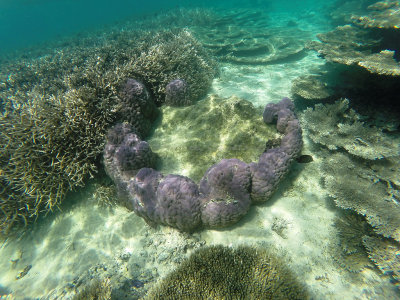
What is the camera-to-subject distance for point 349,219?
358cm

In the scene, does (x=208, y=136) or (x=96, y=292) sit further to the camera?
(x=208, y=136)

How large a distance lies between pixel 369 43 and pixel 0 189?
13.9 meters

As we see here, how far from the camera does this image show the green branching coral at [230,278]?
273 cm

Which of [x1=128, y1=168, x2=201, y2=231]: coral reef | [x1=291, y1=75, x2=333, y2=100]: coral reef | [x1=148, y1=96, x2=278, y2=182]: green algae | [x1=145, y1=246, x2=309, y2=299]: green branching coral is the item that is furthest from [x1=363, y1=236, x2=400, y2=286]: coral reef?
[x1=291, y1=75, x2=333, y2=100]: coral reef

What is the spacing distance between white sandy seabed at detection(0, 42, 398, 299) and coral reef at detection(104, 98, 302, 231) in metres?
0.32

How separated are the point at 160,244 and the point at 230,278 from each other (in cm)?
141

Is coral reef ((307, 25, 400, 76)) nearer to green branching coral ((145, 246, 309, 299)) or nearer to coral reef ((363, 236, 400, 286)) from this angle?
coral reef ((363, 236, 400, 286))

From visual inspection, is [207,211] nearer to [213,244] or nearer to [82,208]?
[213,244]

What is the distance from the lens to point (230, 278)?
2848 millimetres

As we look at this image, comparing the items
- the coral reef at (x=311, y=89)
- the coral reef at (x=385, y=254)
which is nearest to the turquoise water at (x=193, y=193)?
the coral reef at (x=385, y=254)

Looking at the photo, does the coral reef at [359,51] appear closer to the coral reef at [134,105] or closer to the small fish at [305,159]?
the small fish at [305,159]

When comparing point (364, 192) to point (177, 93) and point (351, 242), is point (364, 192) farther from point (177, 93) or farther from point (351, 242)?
point (177, 93)

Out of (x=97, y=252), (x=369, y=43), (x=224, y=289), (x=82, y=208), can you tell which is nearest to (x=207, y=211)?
(x=224, y=289)

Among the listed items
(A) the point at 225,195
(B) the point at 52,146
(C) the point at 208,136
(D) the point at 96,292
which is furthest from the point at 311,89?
(D) the point at 96,292
